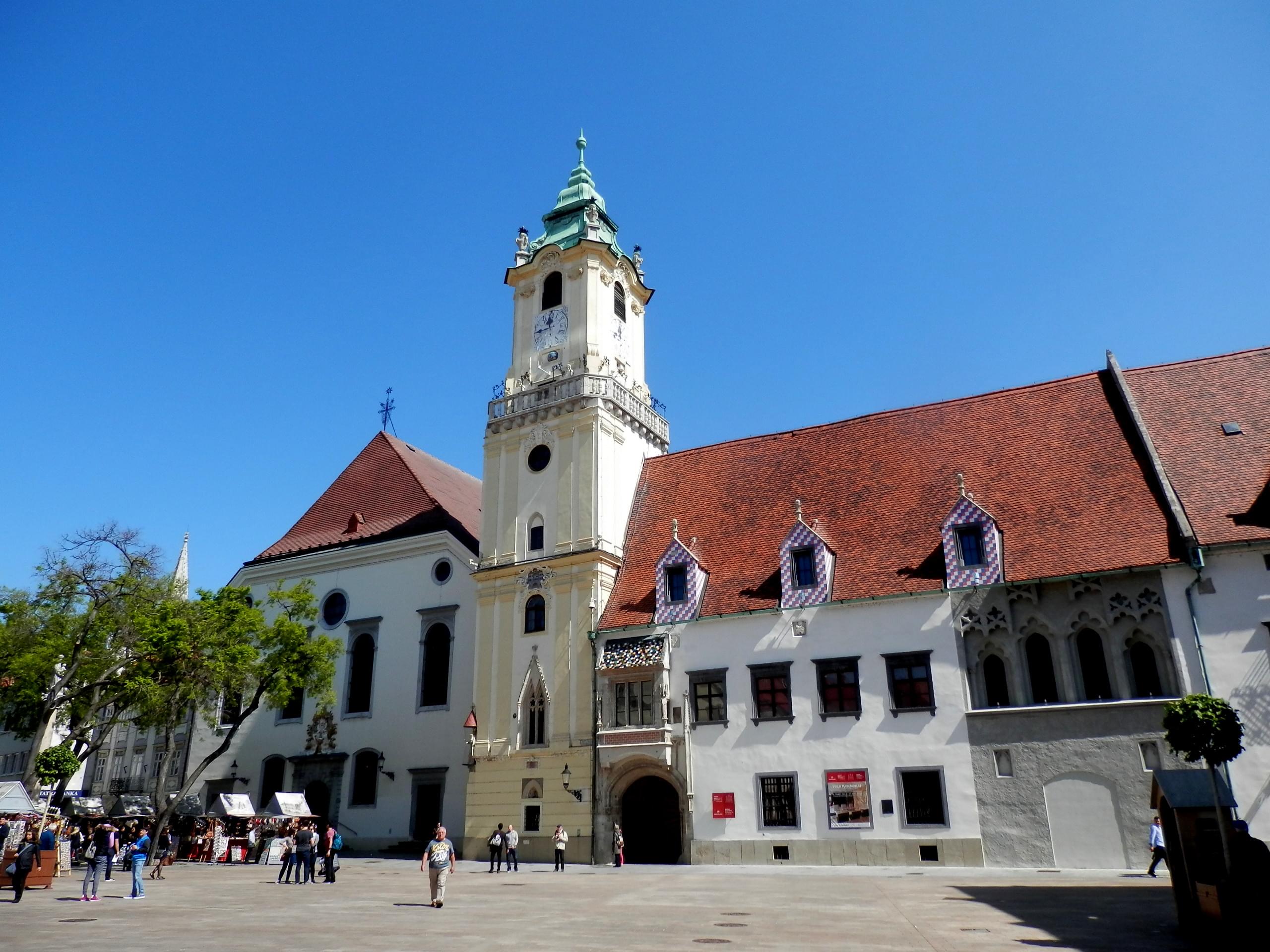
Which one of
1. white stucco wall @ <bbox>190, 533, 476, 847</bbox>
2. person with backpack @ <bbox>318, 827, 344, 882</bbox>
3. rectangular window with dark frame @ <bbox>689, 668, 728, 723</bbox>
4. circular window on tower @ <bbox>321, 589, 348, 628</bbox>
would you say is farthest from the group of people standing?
circular window on tower @ <bbox>321, 589, 348, 628</bbox>

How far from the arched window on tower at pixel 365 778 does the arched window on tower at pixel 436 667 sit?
9.63ft

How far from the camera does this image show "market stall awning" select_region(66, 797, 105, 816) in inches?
1596

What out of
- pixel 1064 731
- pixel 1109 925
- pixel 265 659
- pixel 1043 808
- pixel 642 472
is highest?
pixel 642 472

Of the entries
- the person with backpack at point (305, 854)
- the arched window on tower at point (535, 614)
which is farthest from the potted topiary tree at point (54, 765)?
the arched window on tower at point (535, 614)

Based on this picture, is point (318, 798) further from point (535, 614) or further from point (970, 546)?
point (970, 546)

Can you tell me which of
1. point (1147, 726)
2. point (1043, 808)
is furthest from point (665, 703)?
point (1147, 726)

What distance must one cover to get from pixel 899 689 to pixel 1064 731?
420cm

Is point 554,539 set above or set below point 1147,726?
above

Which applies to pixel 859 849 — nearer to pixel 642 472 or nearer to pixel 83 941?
pixel 642 472

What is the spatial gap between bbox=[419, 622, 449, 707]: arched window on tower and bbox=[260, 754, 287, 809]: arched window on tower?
7.18m

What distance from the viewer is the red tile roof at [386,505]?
4125 centimetres

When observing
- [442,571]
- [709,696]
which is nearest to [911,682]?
[709,696]

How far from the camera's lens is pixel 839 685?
2728 cm

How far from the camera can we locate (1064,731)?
24.4 metres
